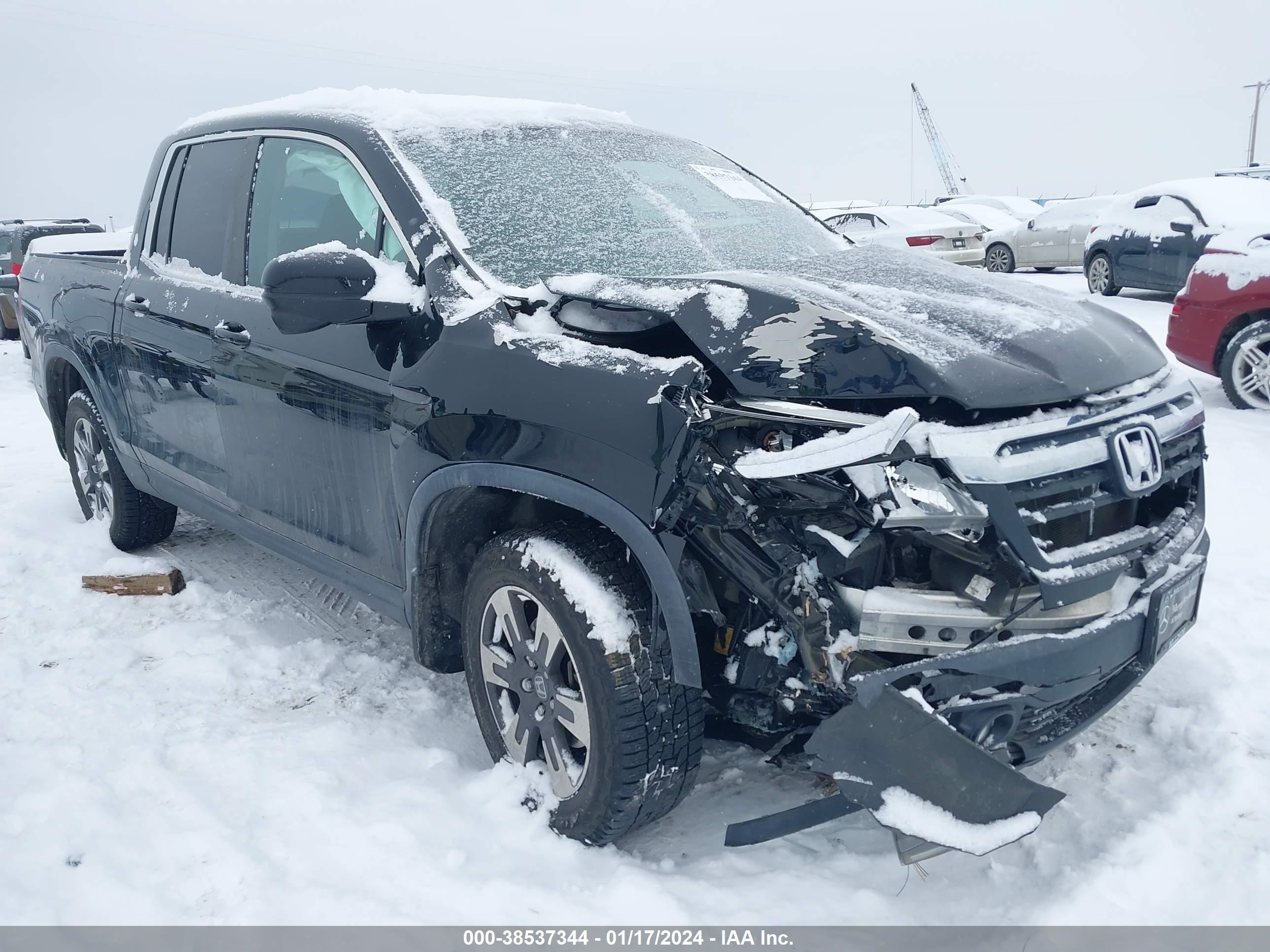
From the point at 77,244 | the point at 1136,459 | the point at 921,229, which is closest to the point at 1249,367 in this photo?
the point at 1136,459

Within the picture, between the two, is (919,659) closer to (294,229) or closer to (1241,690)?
(1241,690)

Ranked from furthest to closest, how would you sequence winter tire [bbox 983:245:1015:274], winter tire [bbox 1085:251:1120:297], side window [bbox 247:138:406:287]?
winter tire [bbox 983:245:1015:274] < winter tire [bbox 1085:251:1120:297] < side window [bbox 247:138:406:287]

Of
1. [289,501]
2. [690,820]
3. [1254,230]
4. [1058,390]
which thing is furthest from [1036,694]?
[1254,230]

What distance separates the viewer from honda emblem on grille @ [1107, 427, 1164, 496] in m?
A: 2.23

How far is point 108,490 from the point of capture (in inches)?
199

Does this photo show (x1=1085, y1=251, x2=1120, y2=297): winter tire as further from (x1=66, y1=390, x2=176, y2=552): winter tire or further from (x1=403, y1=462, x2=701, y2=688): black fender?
(x1=403, y1=462, x2=701, y2=688): black fender

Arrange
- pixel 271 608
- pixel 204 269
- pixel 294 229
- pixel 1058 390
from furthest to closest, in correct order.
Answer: pixel 271 608, pixel 204 269, pixel 294 229, pixel 1058 390

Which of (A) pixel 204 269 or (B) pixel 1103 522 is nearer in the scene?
(B) pixel 1103 522

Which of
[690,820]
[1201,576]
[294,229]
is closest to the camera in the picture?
[1201,576]

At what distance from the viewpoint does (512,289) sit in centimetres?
270

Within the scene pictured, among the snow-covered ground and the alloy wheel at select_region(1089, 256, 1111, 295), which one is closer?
the snow-covered ground

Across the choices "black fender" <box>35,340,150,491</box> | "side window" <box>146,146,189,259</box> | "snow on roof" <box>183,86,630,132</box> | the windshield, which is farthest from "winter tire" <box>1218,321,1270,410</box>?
"black fender" <box>35,340,150,491</box>

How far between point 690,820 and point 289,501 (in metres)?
1.71
